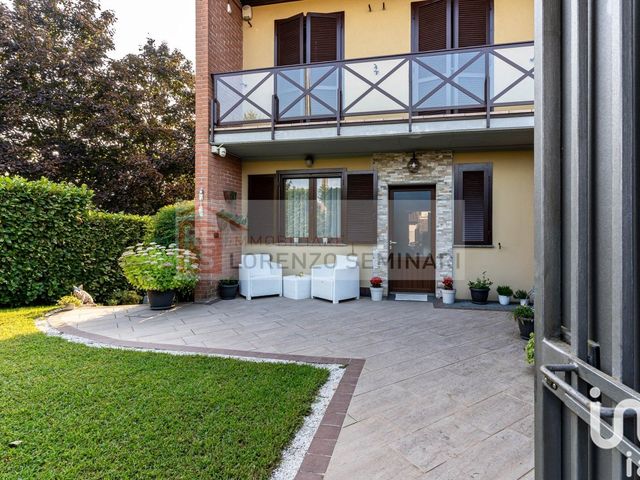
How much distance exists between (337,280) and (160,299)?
130 inches

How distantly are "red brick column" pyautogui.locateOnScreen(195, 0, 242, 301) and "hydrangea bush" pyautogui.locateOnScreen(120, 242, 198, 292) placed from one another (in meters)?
0.57

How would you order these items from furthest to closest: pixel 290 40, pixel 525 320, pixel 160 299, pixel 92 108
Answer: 1. pixel 92 108
2. pixel 290 40
3. pixel 160 299
4. pixel 525 320

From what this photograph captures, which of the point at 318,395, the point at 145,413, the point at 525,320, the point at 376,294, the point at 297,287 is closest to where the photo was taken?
the point at 145,413

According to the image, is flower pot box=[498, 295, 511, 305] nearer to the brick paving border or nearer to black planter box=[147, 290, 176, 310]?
the brick paving border

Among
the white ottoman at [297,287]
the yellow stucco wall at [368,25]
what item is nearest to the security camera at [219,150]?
the yellow stucco wall at [368,25]

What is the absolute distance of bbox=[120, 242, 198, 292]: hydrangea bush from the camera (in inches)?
233

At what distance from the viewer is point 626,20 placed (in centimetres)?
77

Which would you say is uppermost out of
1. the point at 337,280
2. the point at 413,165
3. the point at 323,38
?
the point at 323,38

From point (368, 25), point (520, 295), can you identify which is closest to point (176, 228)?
point (368, 25)

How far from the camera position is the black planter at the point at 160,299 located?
6020mm

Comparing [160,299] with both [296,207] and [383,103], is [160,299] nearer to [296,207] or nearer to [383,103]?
[296,207]

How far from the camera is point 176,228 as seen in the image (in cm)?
705

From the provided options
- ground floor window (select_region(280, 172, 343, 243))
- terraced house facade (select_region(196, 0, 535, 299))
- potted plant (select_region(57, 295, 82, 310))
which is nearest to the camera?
terraced house facade (select_region(196, 0, 535, 299))

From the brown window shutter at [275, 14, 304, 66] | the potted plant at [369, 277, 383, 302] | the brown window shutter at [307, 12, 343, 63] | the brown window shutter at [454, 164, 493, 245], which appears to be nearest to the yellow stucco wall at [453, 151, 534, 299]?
the brown window shutter at [454, 164, 493, 245]
